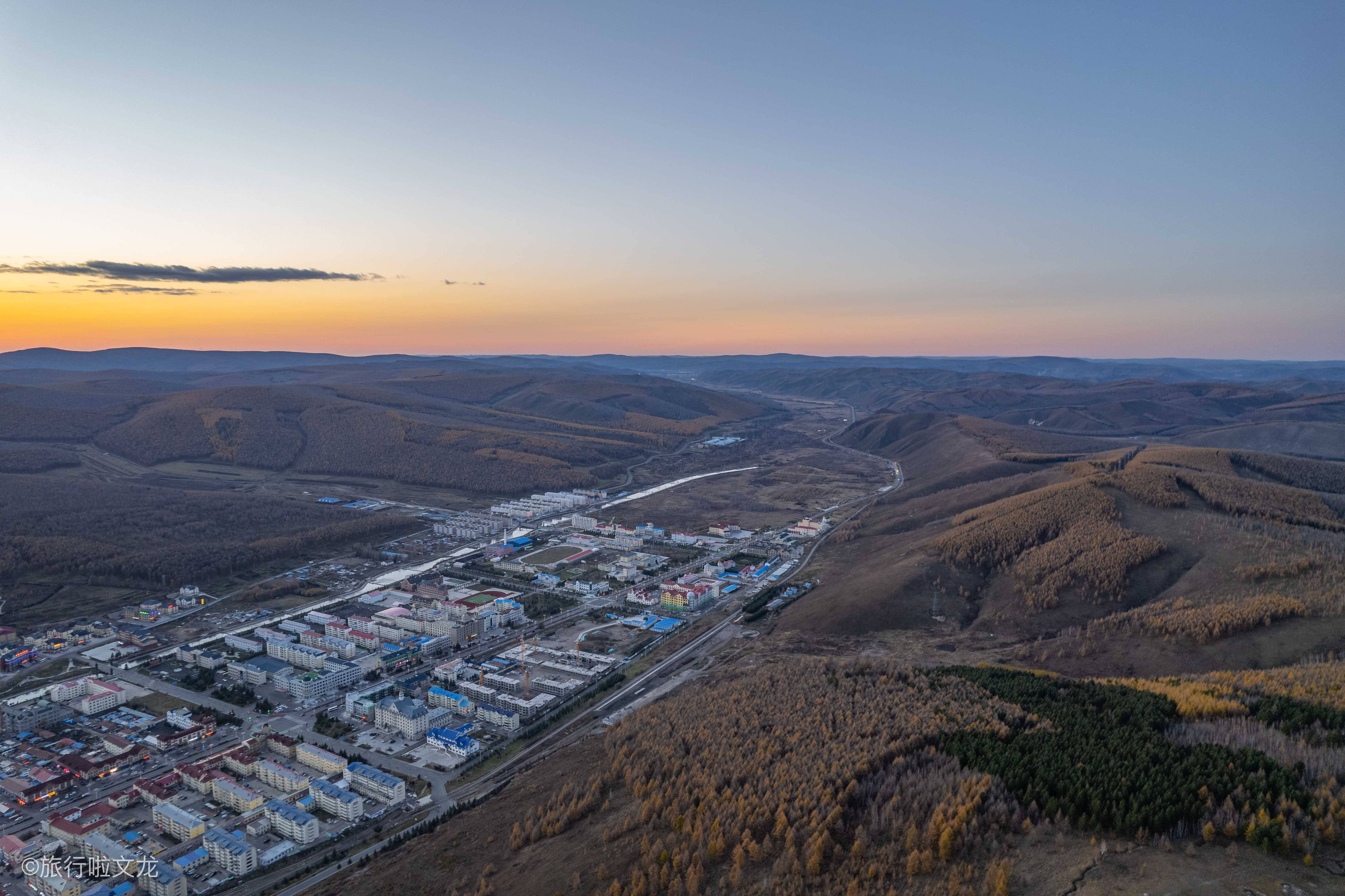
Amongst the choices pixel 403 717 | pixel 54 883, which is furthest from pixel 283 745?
pixel 54 883

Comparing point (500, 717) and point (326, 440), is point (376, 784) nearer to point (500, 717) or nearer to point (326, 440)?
point (500, 717)

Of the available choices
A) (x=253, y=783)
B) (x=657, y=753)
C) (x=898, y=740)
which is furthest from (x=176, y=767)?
(x=898, y=740)

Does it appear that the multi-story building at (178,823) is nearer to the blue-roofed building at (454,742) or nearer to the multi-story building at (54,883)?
the multi-story building at (54,883)

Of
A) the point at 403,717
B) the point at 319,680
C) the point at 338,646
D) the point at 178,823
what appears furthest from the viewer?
the point at 338,646

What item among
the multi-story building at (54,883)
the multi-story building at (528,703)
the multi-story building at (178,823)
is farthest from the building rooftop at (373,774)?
the multi-story building at (54,883)

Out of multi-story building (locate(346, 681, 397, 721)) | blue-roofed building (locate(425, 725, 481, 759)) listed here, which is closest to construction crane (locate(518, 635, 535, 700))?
blue-roofed building (locate(425, 725, 481, 759))

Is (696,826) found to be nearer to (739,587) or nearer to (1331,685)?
(1331,685)

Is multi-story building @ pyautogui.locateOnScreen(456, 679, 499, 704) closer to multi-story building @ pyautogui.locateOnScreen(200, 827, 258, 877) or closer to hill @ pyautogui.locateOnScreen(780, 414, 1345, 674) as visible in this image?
multi-story building @ pyautogui.locateOnScreen(200, 827, 258, 877)
